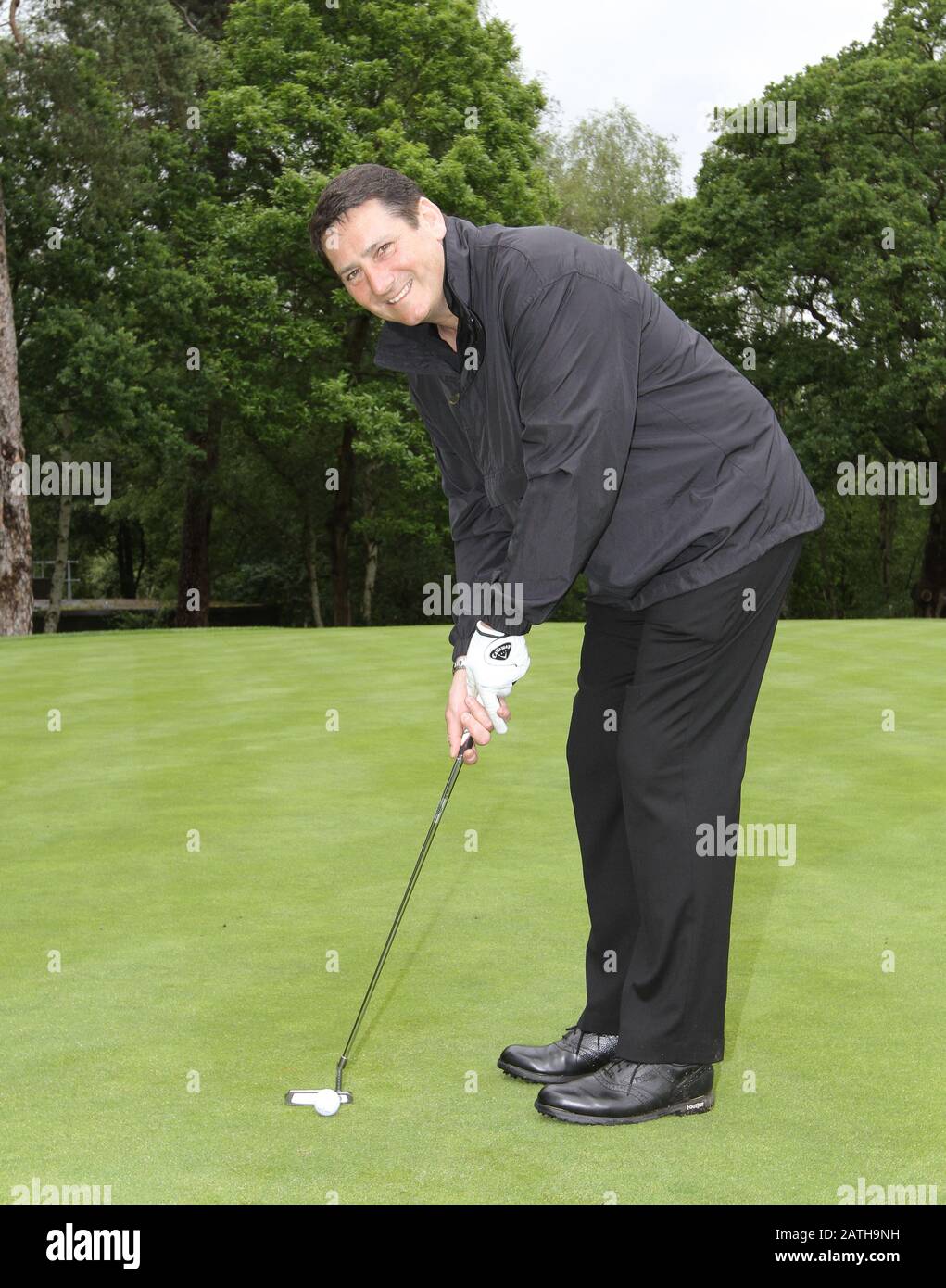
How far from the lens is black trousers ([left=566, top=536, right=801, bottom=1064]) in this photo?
3.25m

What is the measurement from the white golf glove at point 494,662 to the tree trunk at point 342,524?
33.3m

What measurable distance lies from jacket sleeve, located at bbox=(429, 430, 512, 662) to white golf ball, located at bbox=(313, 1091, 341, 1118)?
1057 millimetres

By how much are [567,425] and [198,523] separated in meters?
34.7

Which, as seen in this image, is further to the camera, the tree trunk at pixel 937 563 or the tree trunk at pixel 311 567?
the tree trunk at pixel 311 567

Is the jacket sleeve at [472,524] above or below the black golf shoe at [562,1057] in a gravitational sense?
above

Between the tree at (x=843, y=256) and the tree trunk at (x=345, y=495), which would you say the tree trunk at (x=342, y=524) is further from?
the tree at (x=843, y=256)

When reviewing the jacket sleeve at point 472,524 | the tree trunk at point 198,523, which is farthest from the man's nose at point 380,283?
the tree trunk at point 198,523

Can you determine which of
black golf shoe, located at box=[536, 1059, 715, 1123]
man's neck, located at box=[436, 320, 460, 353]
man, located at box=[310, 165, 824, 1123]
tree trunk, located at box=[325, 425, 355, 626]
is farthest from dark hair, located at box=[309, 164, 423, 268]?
tree trunk, located at box=[325, 425, 355, 626]

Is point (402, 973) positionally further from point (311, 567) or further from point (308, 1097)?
point (311, 567)

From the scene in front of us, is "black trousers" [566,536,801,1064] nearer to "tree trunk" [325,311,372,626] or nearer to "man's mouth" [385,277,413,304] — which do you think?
"man's mouth" [385,277,413,304]

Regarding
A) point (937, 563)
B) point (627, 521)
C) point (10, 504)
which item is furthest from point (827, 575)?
point (627, 521)

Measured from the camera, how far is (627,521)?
320 centimetres

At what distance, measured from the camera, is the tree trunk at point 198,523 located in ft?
118

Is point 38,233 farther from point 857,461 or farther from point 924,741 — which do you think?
point 924,741
